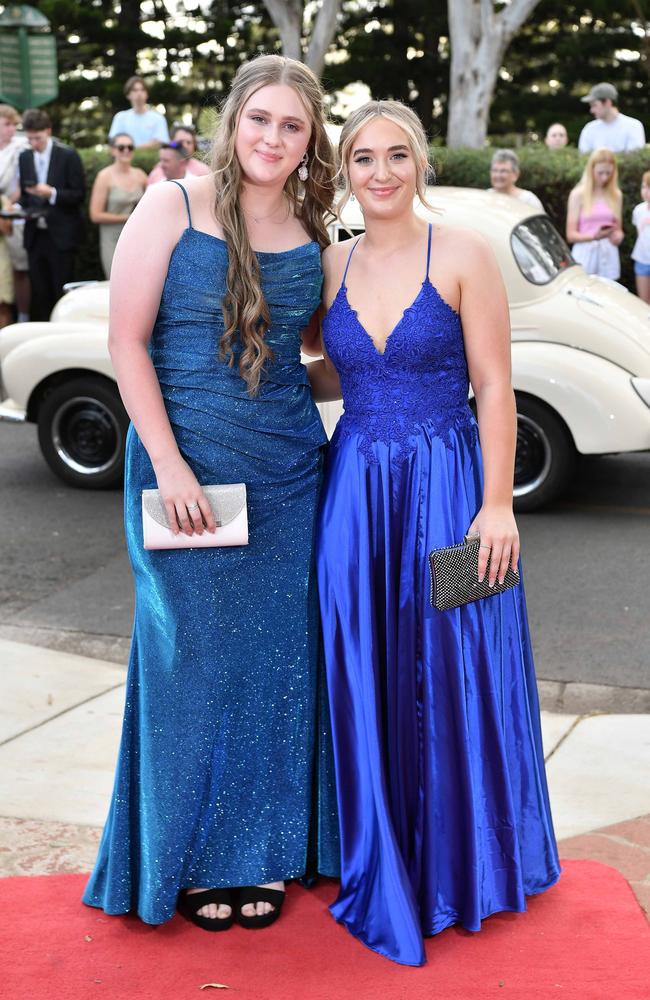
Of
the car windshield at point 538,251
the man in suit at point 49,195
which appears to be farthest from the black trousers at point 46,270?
the car windshield at point 538,251

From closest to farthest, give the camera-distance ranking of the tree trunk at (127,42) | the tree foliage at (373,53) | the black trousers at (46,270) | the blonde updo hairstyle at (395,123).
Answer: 1. the blonde updo hairstyle at (395,123)
2. the black trousers at (46,270)
3. the tree foliage at (373,53)
4. the tree trunk at (127,42)

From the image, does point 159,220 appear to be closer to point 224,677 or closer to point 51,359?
point 224,677

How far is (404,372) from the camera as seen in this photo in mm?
3199

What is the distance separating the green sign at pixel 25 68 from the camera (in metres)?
17.6

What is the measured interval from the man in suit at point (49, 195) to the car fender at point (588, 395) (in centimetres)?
619

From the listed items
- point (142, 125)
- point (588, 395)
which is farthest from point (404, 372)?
point (142, 125)

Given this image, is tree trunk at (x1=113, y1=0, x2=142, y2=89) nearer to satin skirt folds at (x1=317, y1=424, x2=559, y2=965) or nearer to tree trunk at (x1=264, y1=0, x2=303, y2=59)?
tree trunk at (x1=264, y1=0, x2=303, y2=59)

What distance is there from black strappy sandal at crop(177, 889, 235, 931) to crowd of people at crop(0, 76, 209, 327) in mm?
9072

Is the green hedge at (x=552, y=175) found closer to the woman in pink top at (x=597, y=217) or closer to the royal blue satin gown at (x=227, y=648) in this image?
the woman in pink top at (x=597, y=217)

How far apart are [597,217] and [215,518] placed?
903 cm

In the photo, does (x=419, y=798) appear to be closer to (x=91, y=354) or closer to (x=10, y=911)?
(x=10, y=911)

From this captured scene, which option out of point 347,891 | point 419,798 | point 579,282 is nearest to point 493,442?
point 419,798

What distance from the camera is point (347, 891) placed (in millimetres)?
3312

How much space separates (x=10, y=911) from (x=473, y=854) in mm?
1238
